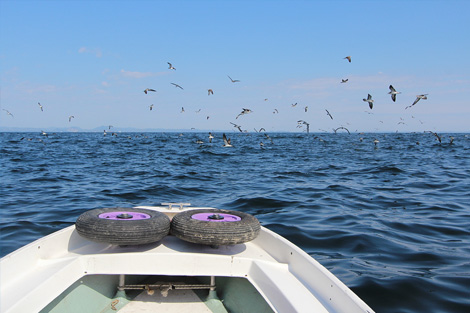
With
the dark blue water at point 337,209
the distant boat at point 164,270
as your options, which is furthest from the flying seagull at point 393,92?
the distant boat at point 164,270

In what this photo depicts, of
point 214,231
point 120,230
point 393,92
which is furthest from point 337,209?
point 393,92

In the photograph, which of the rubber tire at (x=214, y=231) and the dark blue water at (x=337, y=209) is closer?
the rubber tire at (x=214, y=231)

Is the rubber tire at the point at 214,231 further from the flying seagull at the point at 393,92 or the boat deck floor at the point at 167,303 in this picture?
the flying seagull at the point at 393,92

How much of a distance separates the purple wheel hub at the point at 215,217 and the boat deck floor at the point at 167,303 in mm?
866

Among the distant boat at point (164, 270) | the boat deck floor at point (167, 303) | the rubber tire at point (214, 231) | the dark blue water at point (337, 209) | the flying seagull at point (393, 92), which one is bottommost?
the dark blue water at point (337, 209)

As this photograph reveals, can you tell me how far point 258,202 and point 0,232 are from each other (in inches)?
251

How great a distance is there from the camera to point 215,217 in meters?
4.12

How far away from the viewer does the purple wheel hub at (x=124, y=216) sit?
400cm

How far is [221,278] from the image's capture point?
427 cm

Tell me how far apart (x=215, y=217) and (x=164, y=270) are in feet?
2.70

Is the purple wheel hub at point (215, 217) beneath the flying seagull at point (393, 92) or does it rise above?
beneath

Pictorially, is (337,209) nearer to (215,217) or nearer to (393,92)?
(215,217)

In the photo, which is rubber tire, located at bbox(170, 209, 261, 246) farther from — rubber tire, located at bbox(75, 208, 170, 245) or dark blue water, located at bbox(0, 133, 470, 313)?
dark blue water, located at bbox(0, 133, 470, 313)

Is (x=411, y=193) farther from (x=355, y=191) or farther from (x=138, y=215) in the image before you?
(x=138, y=215)
